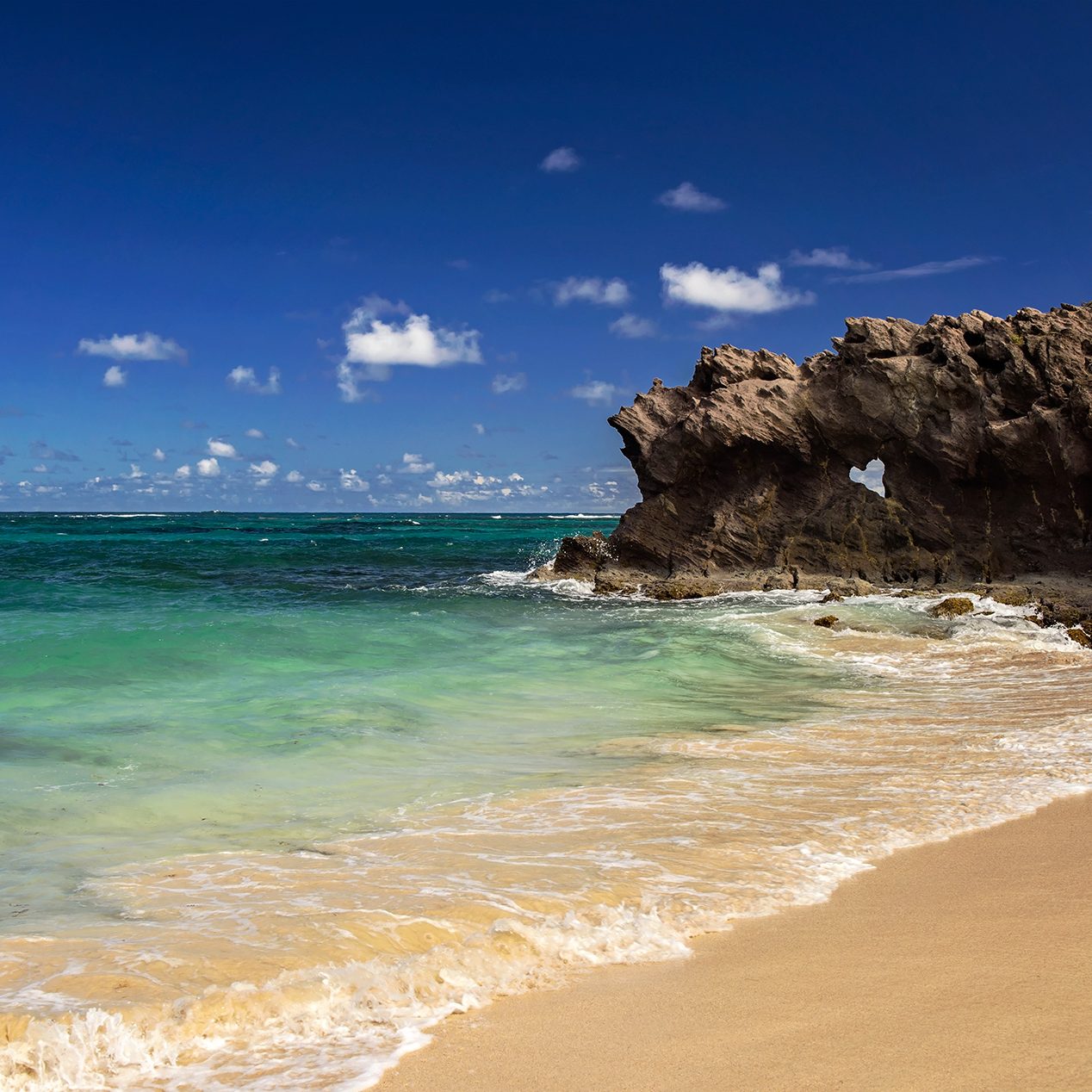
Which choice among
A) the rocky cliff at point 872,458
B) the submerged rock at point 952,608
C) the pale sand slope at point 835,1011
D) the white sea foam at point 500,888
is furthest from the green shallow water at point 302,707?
the rocky cliff at point 872,458

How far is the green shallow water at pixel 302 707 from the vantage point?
6656 millimetres

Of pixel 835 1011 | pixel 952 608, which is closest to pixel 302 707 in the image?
pixel 835 1011

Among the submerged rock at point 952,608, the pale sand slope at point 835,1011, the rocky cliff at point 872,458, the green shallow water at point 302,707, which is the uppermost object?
the rocky cliff at point 872,458

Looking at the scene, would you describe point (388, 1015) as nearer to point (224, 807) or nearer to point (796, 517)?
point (224, 807)

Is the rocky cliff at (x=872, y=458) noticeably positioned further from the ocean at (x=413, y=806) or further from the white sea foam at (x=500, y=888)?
the white sea foam at (x=500, y=888)

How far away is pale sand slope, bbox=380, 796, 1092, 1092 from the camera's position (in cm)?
313

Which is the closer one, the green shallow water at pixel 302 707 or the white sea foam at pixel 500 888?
the white sea foam at pixel 500 888

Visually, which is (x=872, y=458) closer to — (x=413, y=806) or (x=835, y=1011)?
(x=413, y=806)

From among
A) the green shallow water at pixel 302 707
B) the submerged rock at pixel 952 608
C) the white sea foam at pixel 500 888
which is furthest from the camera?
the submerged rock at pixel 952 608

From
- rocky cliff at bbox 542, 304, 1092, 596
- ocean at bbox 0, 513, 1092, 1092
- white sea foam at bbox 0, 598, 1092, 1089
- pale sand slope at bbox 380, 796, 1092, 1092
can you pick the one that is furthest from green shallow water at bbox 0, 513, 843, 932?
rocky cliff at bbox 542, 304, 1092, 596

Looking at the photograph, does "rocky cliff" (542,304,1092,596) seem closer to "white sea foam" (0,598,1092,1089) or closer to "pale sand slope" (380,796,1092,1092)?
"white sea foam" (0,598,1092,1089)

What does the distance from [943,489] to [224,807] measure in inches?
884

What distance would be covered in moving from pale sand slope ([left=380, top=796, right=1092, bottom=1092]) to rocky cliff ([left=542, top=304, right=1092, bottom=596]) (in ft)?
66.0

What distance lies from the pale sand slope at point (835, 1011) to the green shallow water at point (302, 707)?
2.73 meters
